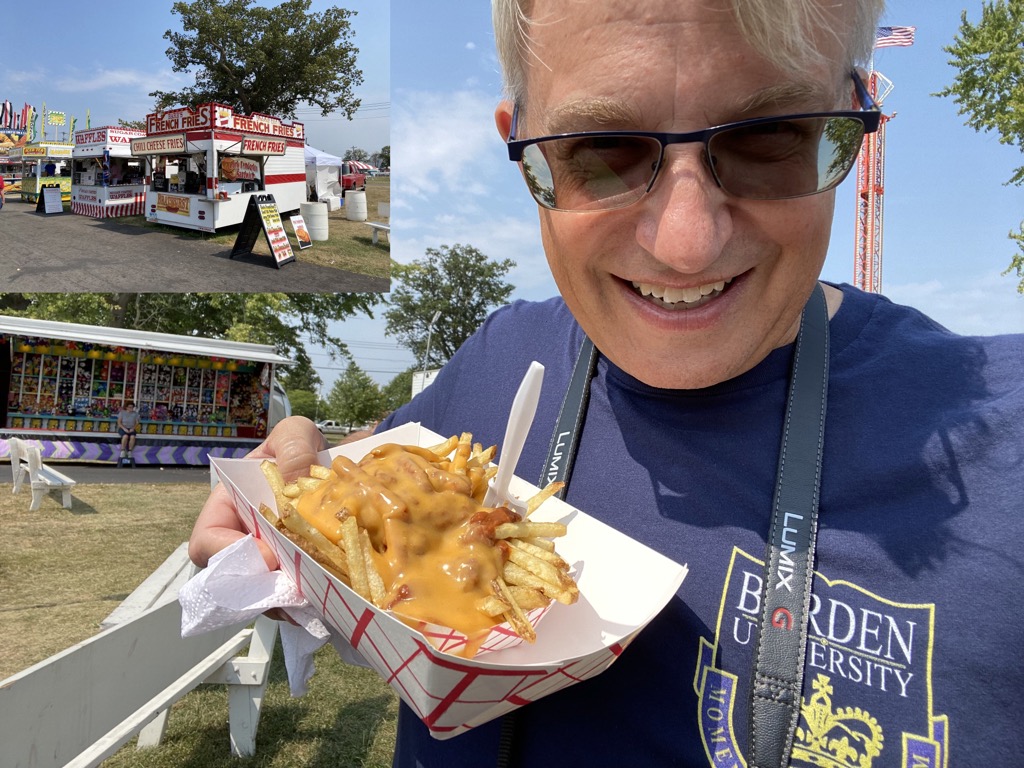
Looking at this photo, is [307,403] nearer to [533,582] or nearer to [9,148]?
[9,148]

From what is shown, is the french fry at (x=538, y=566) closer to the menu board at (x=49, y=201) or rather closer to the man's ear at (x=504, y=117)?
the man's ear at (x=504, y=117)

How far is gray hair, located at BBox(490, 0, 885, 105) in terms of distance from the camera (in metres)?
1.05

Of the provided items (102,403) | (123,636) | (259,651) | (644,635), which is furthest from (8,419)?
(644,635)

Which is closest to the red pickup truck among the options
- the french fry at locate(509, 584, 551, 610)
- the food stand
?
the food stand

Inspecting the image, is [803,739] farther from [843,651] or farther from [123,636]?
[123,636]

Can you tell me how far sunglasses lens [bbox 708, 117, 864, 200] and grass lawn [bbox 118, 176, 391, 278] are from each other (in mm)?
12964

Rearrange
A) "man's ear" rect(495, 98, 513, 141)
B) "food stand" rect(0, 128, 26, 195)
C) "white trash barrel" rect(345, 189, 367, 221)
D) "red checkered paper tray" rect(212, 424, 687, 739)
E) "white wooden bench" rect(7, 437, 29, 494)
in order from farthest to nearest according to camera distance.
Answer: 1. "food stand" rect(0, 128, 26, 195)
2. "white trash barrel" rect(345, 189, 367, 221)
3. "white wooden bench" rect(7, 437, 29, 494)
4. "man's ear" rect(495, 98, 513, 141)
5. "red checkered paper tray" rect(212, 424, 687, 739)

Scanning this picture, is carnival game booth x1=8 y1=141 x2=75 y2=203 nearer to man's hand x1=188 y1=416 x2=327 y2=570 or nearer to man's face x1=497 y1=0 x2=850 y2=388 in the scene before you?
man's hand x1=188 y1=416 x2=327 y2=570

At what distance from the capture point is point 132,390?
643 inches

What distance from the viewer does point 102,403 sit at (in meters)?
16.0

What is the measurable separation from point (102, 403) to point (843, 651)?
17.6 meters

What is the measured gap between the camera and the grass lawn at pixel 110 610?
4.36 metres

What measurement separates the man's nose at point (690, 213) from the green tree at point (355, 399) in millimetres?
59659

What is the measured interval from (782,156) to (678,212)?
19 cm
